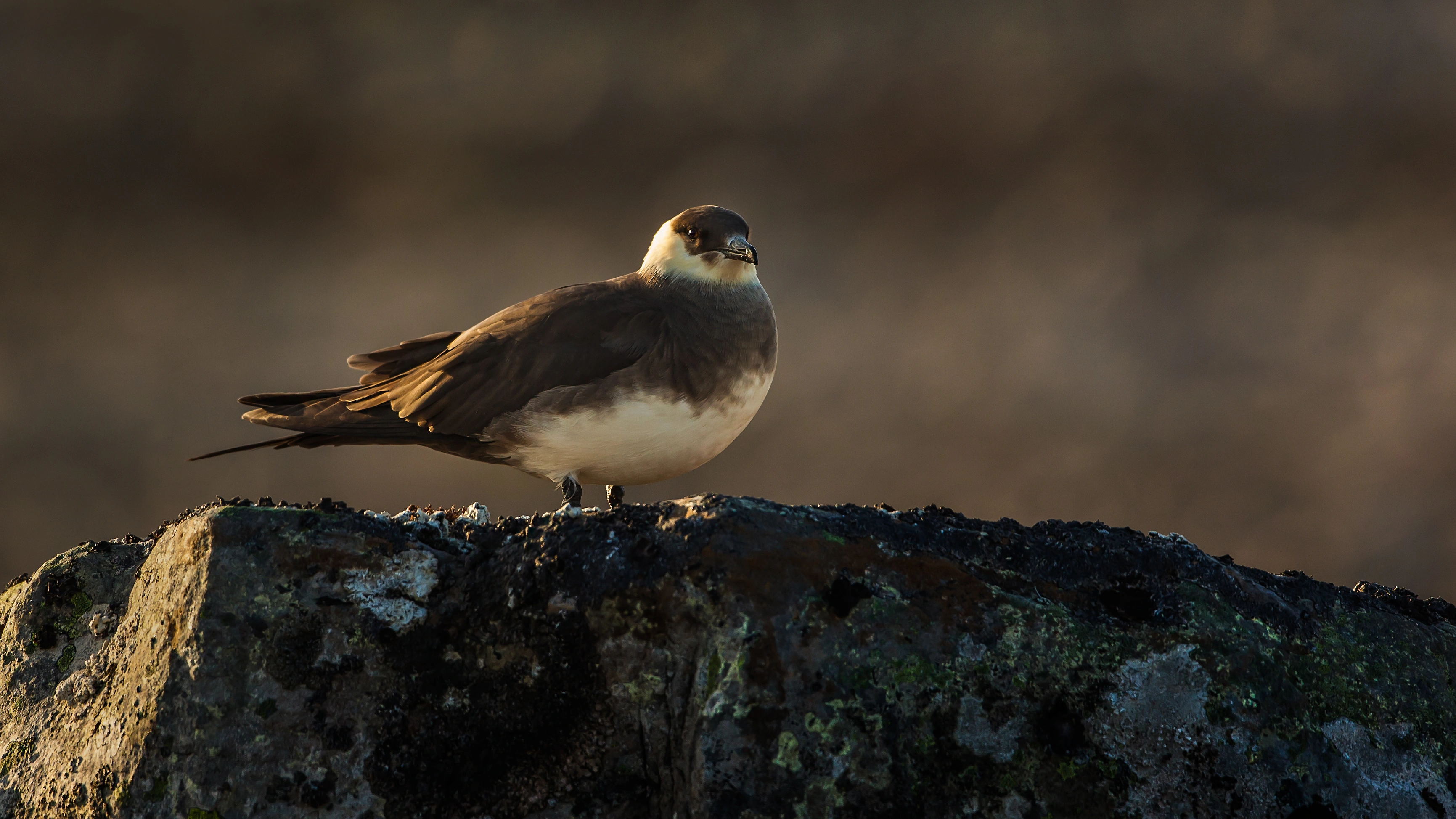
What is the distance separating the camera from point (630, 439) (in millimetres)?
4895

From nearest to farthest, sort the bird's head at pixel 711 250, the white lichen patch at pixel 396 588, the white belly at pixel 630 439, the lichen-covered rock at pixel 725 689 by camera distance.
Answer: the lichen-covered rock at pixel 725 689
the white lichen patch at pixel 396 588
the white belly at pixel 630 439
the bird's head at pixel 711 250

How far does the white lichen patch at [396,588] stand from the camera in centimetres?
295

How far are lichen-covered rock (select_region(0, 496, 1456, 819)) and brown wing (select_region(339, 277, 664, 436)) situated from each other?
203 centimetres

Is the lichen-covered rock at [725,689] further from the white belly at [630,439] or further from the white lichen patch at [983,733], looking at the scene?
the white belly at [630,439]

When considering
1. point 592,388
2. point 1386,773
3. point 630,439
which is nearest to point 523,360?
point 592,388

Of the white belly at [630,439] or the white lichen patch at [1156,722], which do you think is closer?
the white lichen patch at [1156,722]

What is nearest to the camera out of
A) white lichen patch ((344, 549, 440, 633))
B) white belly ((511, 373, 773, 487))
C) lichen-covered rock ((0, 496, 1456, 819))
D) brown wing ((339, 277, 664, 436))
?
lichen-covered rock ((0, 496, 1456, 819))

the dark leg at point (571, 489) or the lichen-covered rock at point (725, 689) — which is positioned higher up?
the dark leg at point (571, 489)

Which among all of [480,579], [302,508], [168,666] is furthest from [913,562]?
[168,666]

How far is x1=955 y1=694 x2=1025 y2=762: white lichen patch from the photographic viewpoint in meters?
2.78

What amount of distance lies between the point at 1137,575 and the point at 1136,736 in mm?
479

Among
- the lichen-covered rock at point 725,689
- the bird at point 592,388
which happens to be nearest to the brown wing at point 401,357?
the bird at point 592,388

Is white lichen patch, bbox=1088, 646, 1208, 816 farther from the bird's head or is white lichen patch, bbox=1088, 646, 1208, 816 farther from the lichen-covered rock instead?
the bird's head

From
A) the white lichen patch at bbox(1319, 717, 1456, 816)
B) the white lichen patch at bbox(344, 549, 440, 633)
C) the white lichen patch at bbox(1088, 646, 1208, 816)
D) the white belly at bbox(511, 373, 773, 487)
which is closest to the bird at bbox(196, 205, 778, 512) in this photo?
the white belly at bbox(511, 373, 773, 487)
